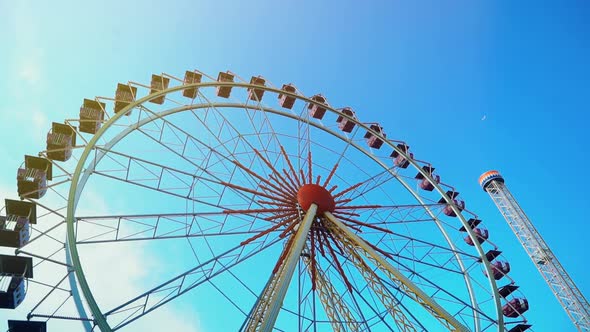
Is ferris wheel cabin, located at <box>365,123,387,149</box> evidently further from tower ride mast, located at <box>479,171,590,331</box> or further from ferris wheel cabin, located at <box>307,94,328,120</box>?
tower ride mast, located at <box>479,171,590,331</box>

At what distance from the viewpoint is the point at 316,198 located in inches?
676

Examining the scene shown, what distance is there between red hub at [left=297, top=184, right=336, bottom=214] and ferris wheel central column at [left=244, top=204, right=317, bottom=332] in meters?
0.27

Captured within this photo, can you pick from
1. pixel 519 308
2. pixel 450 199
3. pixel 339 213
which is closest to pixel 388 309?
pixel 339 213

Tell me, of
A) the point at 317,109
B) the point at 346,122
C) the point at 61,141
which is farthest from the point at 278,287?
the point at 346,122

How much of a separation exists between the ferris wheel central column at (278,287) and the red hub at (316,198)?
274 mm

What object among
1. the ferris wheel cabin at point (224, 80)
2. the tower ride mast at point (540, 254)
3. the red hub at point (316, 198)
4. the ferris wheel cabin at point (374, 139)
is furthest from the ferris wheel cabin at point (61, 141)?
the tower ride mast at point (540, 254)

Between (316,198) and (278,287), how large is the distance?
4.98 m

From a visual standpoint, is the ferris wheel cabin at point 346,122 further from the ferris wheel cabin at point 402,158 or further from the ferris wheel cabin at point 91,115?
the ferris wheel cabin at point 91,115

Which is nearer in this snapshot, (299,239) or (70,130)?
(299,239)

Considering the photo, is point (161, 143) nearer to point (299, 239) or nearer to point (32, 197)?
point (32, 197)

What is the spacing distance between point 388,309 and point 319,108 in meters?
10.5

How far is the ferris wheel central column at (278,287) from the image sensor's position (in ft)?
38.0

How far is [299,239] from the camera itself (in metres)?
14.6

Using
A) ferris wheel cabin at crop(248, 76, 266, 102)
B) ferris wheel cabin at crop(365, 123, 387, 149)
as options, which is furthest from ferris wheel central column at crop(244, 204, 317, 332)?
ferris wheel cabin at crop(365, 123, 387, 149)
